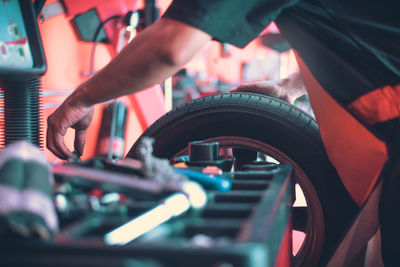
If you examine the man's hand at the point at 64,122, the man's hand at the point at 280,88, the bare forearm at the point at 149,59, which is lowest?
the man's hand at the point at 64,122

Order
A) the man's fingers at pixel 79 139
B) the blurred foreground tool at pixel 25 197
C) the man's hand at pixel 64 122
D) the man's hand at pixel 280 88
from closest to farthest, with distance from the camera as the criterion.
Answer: the blurred foreground tool at pixel 25 197
the man's hand at pixel 64 122
the man's fingers at pixel 79 139
the man's hand at pixel 280 88

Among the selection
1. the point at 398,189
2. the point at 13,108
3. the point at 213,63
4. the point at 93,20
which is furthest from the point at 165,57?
the point at 213,63

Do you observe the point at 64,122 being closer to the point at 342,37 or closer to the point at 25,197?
the point at 25,197

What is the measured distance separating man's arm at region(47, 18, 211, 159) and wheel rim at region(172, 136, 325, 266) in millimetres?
360

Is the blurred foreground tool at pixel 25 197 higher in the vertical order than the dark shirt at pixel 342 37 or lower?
lower

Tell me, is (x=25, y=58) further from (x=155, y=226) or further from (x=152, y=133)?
(x=155, y=226)

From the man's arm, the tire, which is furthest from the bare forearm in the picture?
the tire

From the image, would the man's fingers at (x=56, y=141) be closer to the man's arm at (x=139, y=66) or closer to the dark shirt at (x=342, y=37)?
the man's arm at (x=139, y=66)

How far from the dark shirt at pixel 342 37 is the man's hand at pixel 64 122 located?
1.17 feet

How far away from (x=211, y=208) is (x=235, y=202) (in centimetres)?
5

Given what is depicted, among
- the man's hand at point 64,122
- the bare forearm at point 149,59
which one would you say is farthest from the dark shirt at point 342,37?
the man's hand at point 64,122

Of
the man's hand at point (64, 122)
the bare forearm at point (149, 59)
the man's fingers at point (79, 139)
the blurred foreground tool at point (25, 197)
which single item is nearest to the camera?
the blurred foreground tool at point (25, 197)

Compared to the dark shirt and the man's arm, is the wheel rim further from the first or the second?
the man's arm

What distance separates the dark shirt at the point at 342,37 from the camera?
0.73 meters
